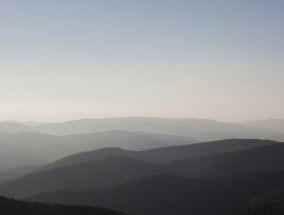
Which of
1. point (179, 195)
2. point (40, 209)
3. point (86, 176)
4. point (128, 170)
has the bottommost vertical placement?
point (86, 176)

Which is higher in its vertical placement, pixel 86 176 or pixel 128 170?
pixel 128 170

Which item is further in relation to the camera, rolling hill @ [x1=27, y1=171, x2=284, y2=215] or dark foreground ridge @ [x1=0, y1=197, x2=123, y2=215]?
rolling hill @ [x1=27, y1=171, x2=284, y2=215]

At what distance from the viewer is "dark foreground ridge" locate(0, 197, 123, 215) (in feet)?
189

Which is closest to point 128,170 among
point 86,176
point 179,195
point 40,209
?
point 86,176

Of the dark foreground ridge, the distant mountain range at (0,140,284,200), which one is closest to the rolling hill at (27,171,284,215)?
the distant mountain range at (0,140,284,200)

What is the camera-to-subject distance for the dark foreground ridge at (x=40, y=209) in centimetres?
5747

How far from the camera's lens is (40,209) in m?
60.8

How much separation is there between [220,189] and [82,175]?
6153 cm

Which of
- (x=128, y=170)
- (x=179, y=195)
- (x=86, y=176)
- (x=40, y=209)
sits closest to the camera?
(x=40, y=209)

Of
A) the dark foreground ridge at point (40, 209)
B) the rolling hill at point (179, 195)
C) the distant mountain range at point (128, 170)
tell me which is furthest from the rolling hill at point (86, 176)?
the dark foreground ridge at point (40, 209)

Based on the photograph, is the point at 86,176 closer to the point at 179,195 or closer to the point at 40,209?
the point at 179,195

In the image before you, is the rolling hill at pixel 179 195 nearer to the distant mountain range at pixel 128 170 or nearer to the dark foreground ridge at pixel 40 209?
the distant mountain range at pixel 128 170

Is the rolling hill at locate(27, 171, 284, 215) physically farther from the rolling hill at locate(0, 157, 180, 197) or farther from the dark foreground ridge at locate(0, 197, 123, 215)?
the dark foreground ridge at locate(0, 197, 123, 215)

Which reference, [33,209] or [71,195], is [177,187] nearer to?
[71,195]
